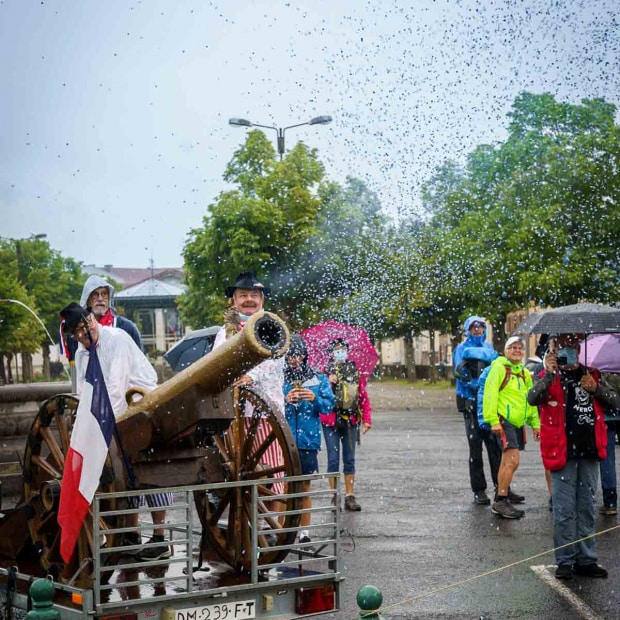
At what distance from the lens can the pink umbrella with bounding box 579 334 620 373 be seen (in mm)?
13555

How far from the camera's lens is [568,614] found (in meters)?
7.34

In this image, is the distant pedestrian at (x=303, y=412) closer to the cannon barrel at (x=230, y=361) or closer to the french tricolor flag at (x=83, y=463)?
the cannon barrel at (x=230, y=361)

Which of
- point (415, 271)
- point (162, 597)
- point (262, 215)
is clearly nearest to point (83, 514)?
point (162, 597)

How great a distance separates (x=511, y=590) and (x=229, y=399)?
10.2 ft

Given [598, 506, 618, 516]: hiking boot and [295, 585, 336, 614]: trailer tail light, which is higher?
[295, 585, 336, 614]: trailer tail light

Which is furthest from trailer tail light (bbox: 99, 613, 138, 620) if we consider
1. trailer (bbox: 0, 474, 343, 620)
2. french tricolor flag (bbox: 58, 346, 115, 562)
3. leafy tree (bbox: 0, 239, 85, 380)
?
leafy tree (bbox: 0, 239, 85, 380)

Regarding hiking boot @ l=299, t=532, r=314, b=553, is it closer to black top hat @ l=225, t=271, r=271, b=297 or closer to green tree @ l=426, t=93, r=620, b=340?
black top hat @ l=225, t=271, r=271, b=297

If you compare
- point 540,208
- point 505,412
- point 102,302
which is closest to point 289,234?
point 540,208

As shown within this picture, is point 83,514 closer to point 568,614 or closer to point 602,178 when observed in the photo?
point 568,614

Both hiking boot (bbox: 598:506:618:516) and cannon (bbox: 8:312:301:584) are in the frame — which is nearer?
cannon (bbox: 8:312:301:584)

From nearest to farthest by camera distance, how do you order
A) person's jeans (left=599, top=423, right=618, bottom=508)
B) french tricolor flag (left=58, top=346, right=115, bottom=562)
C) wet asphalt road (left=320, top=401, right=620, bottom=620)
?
1. french tricolor flag (left=58, top=346, right=115, bottom=562)
2. wet asphalt road (left=320, top=401, right=620, bottom=620)
3. person's jeans (left=599, top=423, right=618, bottom=508)

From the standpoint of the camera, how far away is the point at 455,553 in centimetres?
955

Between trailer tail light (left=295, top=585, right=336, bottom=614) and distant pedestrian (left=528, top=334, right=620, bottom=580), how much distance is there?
2855 millimetres

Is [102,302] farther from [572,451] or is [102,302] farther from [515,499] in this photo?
[515,499]
